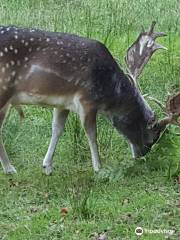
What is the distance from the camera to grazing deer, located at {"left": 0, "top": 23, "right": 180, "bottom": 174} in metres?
7.16

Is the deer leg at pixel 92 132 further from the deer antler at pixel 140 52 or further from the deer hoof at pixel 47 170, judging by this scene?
the deer antler at pixel 140 52

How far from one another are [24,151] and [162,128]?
1480 mm

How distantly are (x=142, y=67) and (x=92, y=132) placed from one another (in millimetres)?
936

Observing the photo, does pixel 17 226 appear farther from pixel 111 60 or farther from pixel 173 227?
pixel 111 60

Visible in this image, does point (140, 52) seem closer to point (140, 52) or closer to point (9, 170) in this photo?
point (140, 52)

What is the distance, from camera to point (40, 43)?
7242 mm

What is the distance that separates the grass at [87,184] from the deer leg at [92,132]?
110 mm

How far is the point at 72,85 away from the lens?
729 centimetres

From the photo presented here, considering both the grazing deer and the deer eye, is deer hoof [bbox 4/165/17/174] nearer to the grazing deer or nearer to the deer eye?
the grazing deer

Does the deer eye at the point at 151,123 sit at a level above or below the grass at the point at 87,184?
above

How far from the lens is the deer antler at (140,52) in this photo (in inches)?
314

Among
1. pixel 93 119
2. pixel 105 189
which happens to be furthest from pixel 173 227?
pixel 93 119

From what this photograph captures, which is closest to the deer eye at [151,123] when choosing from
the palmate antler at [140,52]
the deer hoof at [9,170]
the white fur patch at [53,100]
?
the palmate antler at [140,52]

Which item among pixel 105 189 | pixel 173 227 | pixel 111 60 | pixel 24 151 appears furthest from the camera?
pixel 24 151
